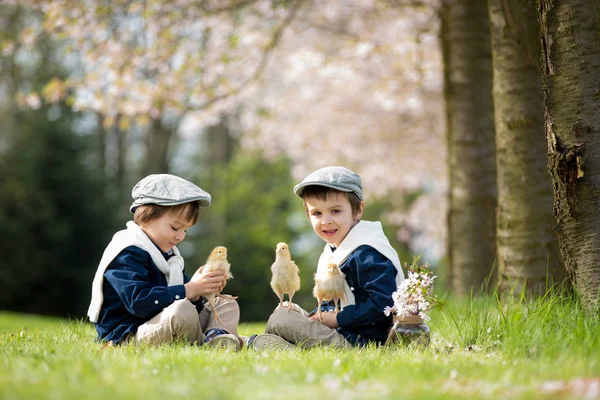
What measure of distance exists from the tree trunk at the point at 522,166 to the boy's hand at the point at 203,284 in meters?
2.59

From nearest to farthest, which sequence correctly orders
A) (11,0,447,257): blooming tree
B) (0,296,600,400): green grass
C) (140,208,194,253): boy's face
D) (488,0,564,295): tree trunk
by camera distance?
(0,296,600,400): green grass < (140,208,194,253): boy's face < (488,0,564,295): tree trunk < (11,0,447,257): blooming tree

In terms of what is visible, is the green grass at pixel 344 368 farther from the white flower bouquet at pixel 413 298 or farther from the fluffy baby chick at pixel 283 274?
the fluffy baby chick at pixel 283 274

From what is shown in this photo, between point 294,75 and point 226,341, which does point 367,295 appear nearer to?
point 226,341

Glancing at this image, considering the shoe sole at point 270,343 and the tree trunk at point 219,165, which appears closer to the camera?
the shoe sole at point 270,343

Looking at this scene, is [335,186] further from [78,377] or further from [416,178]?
[416,178]

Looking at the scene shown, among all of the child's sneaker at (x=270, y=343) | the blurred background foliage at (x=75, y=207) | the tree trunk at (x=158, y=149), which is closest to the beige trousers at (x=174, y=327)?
the child's sneaker at (x=270, y=343)

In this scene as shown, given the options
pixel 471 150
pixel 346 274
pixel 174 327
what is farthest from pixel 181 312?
pixel 471 150

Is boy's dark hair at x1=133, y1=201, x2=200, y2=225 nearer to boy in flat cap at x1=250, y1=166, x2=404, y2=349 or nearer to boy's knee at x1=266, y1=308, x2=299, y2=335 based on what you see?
boy in flat cap at x1=250, y1=166, x2=404, y2=349

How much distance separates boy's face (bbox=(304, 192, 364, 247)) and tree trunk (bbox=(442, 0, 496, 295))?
4164mm

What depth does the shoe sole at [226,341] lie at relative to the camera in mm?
4309

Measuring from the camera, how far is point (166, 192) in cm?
453

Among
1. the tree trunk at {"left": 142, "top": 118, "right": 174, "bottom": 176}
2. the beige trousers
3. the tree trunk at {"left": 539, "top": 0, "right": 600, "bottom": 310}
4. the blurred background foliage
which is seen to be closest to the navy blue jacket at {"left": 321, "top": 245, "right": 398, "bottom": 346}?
the beige trousers

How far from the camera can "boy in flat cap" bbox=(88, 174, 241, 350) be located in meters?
4.20

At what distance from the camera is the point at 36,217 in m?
16.3
